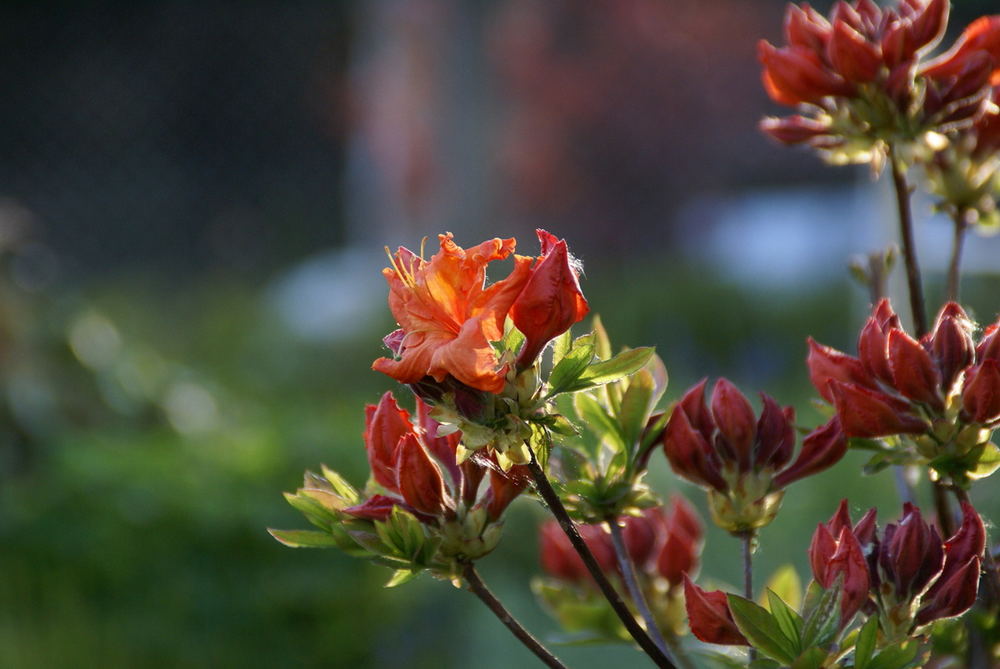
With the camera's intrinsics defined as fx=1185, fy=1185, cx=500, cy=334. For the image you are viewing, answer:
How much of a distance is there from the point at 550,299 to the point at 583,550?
0.40 ft

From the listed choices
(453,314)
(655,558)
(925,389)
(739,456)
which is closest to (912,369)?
(925,389)

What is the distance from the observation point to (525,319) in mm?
523

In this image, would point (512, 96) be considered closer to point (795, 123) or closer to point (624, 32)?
point (624, 32)

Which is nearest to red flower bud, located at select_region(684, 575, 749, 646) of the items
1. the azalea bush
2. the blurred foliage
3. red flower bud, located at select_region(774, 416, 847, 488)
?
the azalea bush

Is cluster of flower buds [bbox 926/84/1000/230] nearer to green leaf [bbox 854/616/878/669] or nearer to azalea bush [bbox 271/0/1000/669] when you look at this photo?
azalea bush [bbox 271/0/1000/669]

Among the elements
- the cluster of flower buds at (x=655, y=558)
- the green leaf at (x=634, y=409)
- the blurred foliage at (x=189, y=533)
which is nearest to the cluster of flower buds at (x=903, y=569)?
the green leaf at (x=634, y=409)

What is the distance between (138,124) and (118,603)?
27.1 feet

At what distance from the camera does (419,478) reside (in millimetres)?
575

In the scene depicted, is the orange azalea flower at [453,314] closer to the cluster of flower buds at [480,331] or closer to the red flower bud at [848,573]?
the cluster of flower buds at [480,331]

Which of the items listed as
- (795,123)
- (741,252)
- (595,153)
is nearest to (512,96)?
(595,153)

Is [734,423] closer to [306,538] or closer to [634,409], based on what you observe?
[634,409]

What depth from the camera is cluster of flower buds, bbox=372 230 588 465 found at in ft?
1.68

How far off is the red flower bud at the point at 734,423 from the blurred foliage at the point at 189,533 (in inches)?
51.6

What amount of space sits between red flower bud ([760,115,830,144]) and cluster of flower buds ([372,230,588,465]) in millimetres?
281
